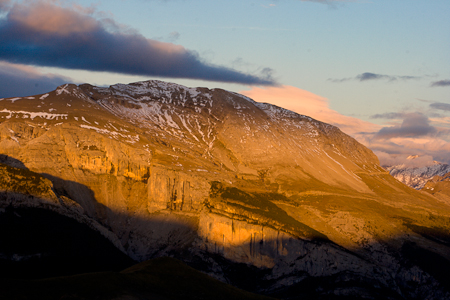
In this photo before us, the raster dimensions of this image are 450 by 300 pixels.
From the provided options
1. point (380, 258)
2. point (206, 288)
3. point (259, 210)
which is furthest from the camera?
point (259, 210)

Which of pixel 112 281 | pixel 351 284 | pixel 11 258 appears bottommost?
pixel 351 284

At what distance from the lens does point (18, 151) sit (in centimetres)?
18650

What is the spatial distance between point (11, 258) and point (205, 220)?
79729 mm

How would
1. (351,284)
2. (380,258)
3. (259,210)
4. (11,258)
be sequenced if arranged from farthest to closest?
(259,210), (380,258), (351,284), (11,258)

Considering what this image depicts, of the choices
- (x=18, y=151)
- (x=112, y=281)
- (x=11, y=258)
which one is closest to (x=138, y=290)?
(x=112, y=281)

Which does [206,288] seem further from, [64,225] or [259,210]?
[259,210]

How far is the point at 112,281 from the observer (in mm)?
90562

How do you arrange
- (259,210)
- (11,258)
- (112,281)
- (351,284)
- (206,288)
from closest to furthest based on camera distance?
(112,281) → (206,288) → (11,258) → (351,284) → (259,210)

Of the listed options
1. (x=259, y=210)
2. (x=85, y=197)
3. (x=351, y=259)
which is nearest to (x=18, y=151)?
(x=85, y=197)

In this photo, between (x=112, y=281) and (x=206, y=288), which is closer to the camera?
(x=112, y=281)

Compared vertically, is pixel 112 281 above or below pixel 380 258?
above

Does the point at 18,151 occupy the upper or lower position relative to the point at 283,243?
upper

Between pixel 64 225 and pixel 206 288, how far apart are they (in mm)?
58274

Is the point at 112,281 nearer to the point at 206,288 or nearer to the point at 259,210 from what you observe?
the point at 206,288
